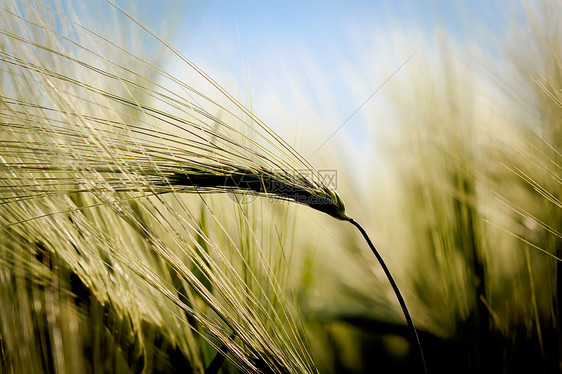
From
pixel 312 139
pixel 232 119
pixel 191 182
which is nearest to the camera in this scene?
pixel 191 182

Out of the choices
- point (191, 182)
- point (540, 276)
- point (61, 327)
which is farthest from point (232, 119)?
point (540, 276)

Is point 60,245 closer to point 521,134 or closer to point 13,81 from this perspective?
point 13,81

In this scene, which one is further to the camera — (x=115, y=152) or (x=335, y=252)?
(x=335, y=252)

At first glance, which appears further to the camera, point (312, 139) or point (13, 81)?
point (312, 139)

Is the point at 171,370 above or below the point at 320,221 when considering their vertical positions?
below

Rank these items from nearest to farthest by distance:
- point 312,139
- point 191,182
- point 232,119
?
point 191,182
point 232,119
point 312,139

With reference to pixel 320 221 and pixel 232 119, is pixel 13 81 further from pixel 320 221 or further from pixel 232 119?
pixel 320 221

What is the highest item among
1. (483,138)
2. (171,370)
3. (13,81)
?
(483,138)

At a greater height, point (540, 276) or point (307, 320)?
point (540, 276)

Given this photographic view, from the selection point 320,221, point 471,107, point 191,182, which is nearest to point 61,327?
point 191,182
